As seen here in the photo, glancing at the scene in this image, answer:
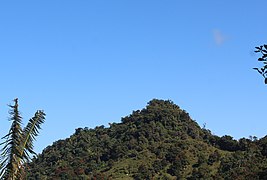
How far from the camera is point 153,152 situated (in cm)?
12925

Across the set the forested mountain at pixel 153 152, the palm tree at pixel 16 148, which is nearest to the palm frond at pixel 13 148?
the palm tree at pixel 16 148

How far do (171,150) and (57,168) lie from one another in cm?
3187

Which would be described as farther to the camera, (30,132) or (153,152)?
(153,152)

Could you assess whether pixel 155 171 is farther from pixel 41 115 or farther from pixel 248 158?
pixel 41 115

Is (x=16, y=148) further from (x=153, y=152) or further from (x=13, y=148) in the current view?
(x=153, y=152)

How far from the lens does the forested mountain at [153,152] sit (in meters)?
108

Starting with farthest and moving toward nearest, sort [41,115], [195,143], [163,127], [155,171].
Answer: [163,127] → [195,143] → [155,171] → [41,115]

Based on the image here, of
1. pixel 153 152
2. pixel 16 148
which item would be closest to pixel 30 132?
pixel 16 148

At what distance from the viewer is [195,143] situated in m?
131

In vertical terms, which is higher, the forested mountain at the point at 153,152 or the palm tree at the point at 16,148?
the forested mountain at the point at 153,152

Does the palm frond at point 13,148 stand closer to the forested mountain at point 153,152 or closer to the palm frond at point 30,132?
the palm frond at point 30,132

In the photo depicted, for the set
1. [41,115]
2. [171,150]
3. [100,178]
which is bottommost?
[41,115]

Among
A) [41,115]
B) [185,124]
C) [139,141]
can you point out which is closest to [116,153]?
[139,141]

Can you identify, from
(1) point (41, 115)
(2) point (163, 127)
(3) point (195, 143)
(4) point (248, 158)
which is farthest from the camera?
(2) point (163, 127)
